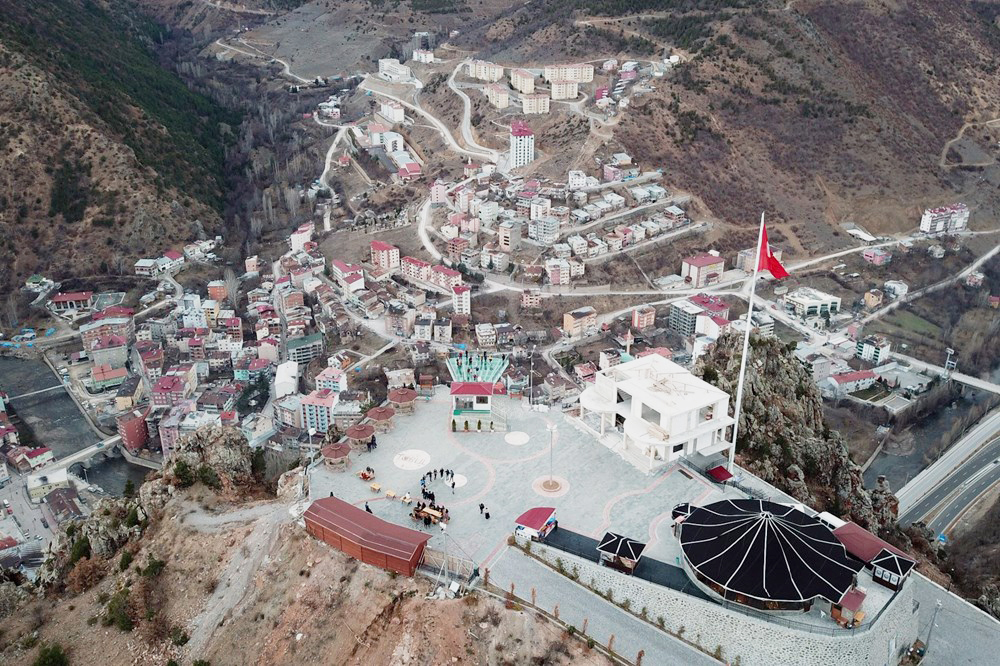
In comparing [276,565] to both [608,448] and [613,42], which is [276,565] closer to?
[608,448]

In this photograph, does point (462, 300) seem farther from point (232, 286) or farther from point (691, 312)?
point (232, 286)

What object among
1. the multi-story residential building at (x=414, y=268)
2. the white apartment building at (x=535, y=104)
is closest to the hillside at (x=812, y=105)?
the white apartment building at (x=535, y=104)

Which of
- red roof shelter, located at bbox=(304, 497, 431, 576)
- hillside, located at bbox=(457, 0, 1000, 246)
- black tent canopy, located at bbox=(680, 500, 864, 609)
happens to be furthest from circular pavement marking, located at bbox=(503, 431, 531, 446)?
hillside, located at bbox=(457, 0, 1000, 246)

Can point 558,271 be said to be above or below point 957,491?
above

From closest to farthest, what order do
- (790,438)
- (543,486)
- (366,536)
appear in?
(366,536)
(543,486)
(790,438)

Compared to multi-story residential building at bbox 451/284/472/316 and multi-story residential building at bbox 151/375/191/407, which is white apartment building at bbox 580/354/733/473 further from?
multi-story residential building at bbox 451/284/472/316

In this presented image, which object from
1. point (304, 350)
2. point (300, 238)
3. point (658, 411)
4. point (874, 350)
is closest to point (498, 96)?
point (300, 238)

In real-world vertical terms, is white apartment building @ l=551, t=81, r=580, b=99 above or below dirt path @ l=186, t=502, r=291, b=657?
above

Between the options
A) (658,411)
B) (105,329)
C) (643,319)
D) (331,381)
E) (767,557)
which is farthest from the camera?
(105,329)
